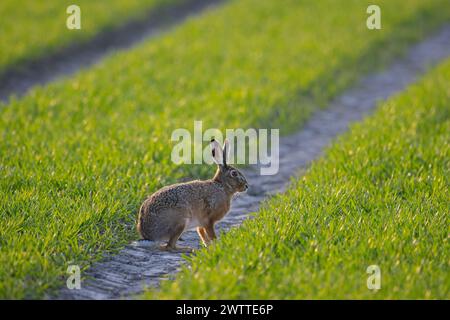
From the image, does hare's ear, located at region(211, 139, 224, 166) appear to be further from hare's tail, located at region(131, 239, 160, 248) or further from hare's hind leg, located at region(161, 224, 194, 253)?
hare's tail, located at region(131, 239, 160, 248)

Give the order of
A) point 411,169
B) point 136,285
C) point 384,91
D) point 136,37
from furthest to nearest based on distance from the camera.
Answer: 1. point 136,37
2. point 384,91
3. point 411,169
4. point 136,285

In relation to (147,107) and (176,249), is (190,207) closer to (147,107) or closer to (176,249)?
(176,249)

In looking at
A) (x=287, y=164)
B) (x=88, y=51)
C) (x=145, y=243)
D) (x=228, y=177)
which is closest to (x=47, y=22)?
(x=88, y=51)

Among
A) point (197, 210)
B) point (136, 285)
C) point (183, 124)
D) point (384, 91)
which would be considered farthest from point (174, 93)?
point (136, 285)

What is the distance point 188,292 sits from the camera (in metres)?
5.10

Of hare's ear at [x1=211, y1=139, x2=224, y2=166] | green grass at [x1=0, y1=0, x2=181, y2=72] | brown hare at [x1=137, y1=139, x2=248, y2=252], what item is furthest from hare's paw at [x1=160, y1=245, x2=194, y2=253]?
green grass at [x1=0, y1=0, x2=181, y2=72]

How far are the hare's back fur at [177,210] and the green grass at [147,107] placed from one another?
43 cm

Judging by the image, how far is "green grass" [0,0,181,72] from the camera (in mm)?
14023

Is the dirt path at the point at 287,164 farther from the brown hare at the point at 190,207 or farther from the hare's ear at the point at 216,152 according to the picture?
the hare's ear at the point at 216,152

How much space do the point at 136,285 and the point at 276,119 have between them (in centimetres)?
546

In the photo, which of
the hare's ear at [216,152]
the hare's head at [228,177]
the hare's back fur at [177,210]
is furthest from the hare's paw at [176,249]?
the hare's ear at [216,152]

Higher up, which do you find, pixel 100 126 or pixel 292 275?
pixel 100 126

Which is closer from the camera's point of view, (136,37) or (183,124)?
(183,124)

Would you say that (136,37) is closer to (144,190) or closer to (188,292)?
(144,190)
